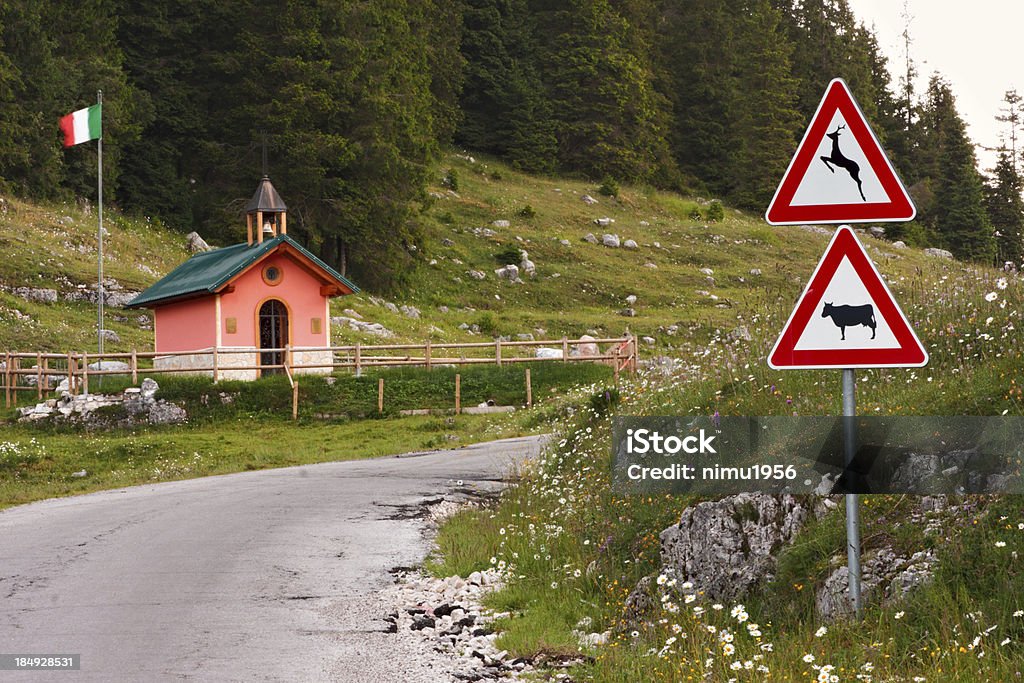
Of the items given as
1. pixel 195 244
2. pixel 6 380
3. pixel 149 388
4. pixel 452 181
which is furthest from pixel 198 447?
pixel 452 181

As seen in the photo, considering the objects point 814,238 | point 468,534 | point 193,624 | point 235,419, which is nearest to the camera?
point 193,624

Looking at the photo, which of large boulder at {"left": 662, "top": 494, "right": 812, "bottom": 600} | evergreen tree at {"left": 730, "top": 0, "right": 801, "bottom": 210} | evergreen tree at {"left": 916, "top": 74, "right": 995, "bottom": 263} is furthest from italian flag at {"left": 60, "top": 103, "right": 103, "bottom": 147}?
evergreen tree at {"left": 730, "top": 0, "right": 801, "bottom": 210}

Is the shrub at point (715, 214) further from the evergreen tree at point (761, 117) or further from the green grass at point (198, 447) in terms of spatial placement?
the green grass at point (198, 447)

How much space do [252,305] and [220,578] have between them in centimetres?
2456

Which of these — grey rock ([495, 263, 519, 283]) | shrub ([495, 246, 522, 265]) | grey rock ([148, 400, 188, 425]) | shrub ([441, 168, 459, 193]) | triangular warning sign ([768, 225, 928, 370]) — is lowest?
grey rock ([148, 400, 188, 425])

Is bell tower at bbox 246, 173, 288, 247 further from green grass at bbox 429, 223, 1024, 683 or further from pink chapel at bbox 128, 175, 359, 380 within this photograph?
green grass at bbox 429, 223, 1024, 683

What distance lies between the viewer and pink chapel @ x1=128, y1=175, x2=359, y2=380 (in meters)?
33.9

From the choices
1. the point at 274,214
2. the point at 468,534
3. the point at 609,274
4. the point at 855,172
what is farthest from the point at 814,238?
the point at 855,172

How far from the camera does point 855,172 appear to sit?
6395mm

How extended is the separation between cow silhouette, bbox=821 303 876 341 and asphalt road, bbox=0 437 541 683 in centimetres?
360

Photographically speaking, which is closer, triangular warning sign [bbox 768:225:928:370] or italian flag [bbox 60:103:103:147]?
triangular warning sign [bbox 768:225:928:370]

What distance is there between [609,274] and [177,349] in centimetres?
2882

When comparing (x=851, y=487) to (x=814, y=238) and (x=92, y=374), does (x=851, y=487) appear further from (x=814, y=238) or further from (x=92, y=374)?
(x=814, y=238)

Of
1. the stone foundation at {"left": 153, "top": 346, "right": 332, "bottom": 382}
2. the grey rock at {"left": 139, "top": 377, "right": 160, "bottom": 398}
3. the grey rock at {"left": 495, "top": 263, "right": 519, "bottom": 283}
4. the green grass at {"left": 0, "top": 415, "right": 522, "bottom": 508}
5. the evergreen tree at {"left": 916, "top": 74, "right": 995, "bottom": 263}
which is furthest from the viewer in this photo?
the evergreen tree at {"left": 916, "top": 74, "right": 995, "bottom": 263}
